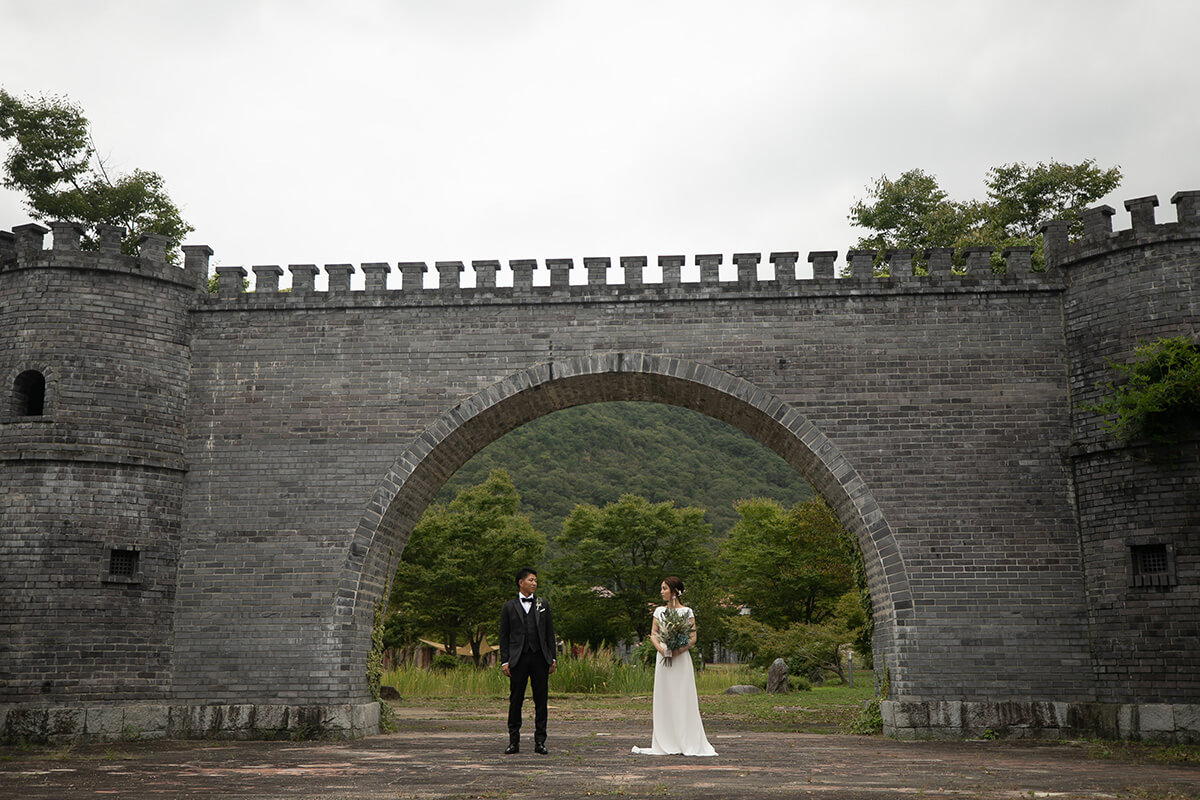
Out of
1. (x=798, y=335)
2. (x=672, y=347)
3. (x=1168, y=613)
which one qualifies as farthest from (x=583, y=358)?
(x=1168, y=613)

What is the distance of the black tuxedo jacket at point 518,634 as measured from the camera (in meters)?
8.63

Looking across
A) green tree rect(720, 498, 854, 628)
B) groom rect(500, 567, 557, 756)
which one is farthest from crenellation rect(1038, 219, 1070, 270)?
green tree rect(720, 498, 854, 628)

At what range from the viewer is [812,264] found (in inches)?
487

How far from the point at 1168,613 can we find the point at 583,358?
23.9 ft

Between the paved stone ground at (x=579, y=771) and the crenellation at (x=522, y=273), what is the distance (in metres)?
5.61

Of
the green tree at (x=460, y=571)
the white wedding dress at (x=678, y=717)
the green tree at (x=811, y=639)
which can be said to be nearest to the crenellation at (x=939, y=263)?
the white wedding dress at (x=678, y=717)

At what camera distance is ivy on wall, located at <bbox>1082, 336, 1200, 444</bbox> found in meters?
10.2

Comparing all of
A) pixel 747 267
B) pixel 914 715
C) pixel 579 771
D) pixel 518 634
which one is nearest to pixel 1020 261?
pixel 747 267

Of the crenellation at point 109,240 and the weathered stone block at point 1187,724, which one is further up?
the crenellation at point 109,240

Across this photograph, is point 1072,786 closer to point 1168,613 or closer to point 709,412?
point 1168,613

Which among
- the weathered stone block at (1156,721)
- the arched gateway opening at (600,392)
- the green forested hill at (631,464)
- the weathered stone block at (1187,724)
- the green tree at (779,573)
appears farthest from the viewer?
the green forested hill at (631,464)

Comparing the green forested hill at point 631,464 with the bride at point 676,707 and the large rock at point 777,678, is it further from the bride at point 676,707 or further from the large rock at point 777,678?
the bride at point 676,707

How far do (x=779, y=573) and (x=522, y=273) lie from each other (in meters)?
18.7

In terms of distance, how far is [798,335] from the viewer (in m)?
12.1
